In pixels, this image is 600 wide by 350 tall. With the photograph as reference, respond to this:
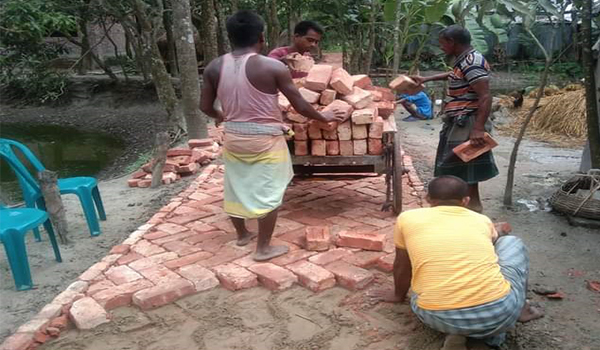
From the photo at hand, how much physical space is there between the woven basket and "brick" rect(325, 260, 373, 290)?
88.0 inches

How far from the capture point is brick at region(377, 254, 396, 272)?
362 centimetres

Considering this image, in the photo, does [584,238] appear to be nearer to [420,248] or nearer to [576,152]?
[420,248]

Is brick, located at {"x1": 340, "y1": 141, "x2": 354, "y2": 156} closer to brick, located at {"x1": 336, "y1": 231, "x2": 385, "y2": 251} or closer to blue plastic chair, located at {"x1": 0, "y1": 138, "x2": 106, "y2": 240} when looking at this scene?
brick, located at {"x1": 336, "y1": 231, "x2": 385, "y2": 251}

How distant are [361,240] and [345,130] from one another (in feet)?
2.89

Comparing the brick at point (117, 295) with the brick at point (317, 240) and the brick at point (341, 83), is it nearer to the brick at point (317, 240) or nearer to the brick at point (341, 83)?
the brick at point (317, 240)

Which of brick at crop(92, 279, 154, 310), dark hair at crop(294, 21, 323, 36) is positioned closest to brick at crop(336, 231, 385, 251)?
brick at crop(92, 279, 154, 310)

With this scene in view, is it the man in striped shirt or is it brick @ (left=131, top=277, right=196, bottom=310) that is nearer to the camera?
brick @ (left=131, top=277, right=196, bottom=310)

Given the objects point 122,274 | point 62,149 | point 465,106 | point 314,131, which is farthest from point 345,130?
point 62,149

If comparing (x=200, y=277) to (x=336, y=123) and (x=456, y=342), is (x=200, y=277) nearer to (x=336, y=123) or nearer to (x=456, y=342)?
(x=336, y=123)

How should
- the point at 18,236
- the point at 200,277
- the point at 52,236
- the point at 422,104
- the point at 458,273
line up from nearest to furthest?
the point at 458,273 → the point at 18,236 → the point at 200,277 → the point at 52,236 → the point at 422,104

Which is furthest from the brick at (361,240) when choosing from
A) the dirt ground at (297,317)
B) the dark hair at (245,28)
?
the dark hair at (245,28)

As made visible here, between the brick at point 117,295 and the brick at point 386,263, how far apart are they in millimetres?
1561

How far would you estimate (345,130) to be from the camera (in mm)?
4172

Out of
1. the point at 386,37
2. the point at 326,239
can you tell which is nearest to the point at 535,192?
the point at 326,239
